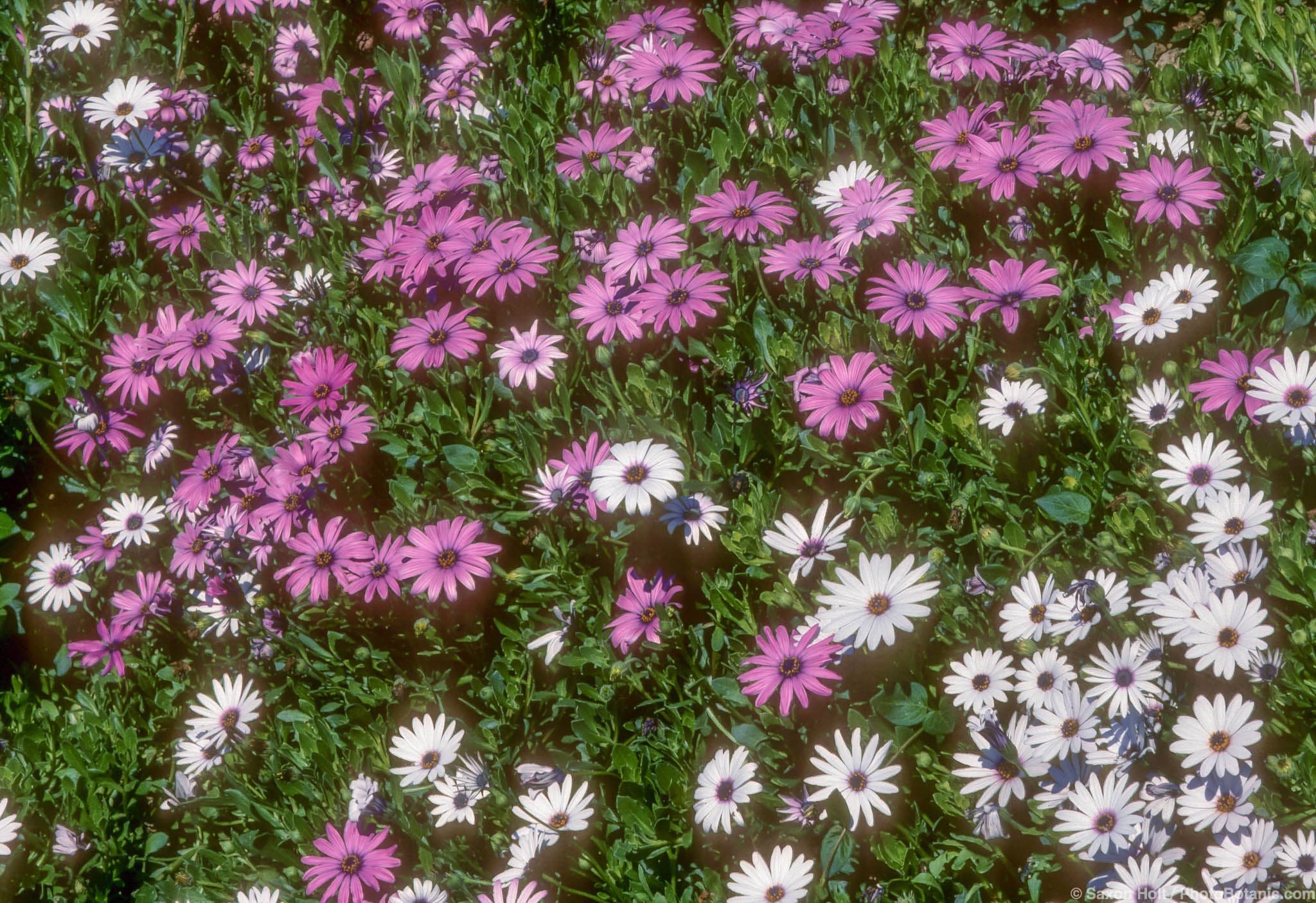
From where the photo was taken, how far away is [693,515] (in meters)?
3.14

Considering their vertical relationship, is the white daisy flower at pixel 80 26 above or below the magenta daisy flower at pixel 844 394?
above

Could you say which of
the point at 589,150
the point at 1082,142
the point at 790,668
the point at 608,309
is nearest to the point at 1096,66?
the point at 1082,142

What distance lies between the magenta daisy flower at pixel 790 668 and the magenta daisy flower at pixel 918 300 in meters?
0.96

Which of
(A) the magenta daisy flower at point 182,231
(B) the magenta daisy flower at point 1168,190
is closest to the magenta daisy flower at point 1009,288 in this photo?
(B) the magenta daisy flower at point 1168,190

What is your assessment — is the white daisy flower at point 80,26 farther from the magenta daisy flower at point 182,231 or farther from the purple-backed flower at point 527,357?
the purple-backed flower at point 527,357

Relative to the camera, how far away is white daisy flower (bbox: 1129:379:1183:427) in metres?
2.97

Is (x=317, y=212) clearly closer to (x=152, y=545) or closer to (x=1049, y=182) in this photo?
(x=152, y=545)

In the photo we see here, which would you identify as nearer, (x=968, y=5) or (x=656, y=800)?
(x=656, y=800)

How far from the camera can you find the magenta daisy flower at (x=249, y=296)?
3.83 m

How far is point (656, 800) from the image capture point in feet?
9.87

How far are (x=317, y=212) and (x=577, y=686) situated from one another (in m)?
2.26

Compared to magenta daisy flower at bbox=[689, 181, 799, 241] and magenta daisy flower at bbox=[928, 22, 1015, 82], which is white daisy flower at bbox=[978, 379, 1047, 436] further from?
magenta daisy flower at bbox=[928, 22, 1015, 82]

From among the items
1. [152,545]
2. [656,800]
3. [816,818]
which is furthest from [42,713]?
[816,818]

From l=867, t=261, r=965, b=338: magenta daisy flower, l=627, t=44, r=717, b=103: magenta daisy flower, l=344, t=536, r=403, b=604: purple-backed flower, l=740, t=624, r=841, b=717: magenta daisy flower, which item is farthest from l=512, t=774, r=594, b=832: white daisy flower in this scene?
l=627, t=44, r=717, b=103: magenta daisy flower
